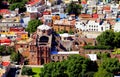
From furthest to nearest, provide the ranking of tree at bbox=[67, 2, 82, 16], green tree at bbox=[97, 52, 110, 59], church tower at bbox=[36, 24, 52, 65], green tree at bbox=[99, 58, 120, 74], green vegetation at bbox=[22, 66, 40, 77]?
tree at bbox=[67, 2, 82, 16] → green tree at bbox=[97, 52, 110, 59] → church tower at bbox=[36, 24, 52, 65] → green vegetation at bbox=[22, 66, 40, 77] → green tree at bbox=[99, 58, 120, 74]

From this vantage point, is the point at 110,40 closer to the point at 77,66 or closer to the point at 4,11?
the point at 77,66

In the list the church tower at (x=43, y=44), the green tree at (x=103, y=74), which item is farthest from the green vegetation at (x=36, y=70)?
the green tree at (x=103, y=74)

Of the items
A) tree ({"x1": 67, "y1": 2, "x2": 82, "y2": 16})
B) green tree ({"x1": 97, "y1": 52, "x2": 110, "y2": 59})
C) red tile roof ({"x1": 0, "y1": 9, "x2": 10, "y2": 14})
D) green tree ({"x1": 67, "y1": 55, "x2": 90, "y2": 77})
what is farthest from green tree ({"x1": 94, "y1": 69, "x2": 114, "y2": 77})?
red tile roof ({"x1": 0, "y1": 9, "x2": 10, "y2": 14})

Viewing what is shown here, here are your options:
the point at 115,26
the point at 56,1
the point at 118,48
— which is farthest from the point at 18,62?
the point at 56,1

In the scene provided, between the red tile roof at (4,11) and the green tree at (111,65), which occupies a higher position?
the red tile roof at (4,11)

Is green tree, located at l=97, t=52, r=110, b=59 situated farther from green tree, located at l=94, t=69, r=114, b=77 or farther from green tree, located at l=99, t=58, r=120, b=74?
green tree, located at l=94, t=69, r=114, b=77

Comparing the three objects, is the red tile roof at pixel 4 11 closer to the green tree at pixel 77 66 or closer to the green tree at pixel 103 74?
the green tree at pixel 77 66

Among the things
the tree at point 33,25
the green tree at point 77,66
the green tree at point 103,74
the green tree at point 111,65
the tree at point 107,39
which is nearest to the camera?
the green tree at point 103,74

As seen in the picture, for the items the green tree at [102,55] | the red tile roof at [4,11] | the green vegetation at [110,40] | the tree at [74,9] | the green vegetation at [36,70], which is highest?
the tree at [74,9]

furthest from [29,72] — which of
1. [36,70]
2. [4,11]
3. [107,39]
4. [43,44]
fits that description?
[4,11]

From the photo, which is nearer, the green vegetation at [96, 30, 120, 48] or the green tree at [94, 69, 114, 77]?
the green tree at [94, 69, 114, 77]

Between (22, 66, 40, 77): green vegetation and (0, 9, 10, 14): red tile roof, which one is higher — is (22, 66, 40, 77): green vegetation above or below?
below
